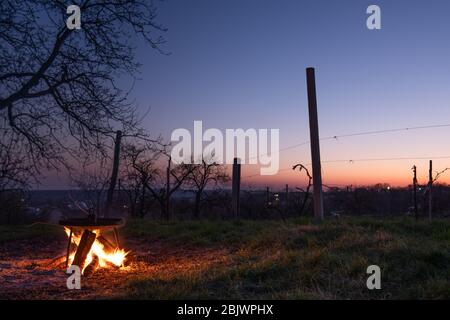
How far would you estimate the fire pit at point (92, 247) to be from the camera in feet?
21.6

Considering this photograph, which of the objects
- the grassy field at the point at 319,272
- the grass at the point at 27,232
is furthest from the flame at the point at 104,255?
the grass at the point at 27,232

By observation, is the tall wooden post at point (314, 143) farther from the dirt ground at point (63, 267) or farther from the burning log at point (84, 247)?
the burning log at point (84, 247)

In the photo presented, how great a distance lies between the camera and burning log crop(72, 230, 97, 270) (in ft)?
21.5

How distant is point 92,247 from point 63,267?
1.80 feet

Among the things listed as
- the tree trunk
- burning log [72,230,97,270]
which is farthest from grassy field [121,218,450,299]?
the tree trunk

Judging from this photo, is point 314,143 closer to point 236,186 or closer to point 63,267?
point 236,186

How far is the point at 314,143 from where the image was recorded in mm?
9930

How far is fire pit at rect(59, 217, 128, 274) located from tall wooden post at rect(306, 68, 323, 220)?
4484mm

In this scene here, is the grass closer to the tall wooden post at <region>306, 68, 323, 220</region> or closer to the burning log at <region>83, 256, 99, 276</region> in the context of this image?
the burning log at <region>83, 256, 99, 276</region>

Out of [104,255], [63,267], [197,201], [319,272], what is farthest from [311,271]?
[197,201]
